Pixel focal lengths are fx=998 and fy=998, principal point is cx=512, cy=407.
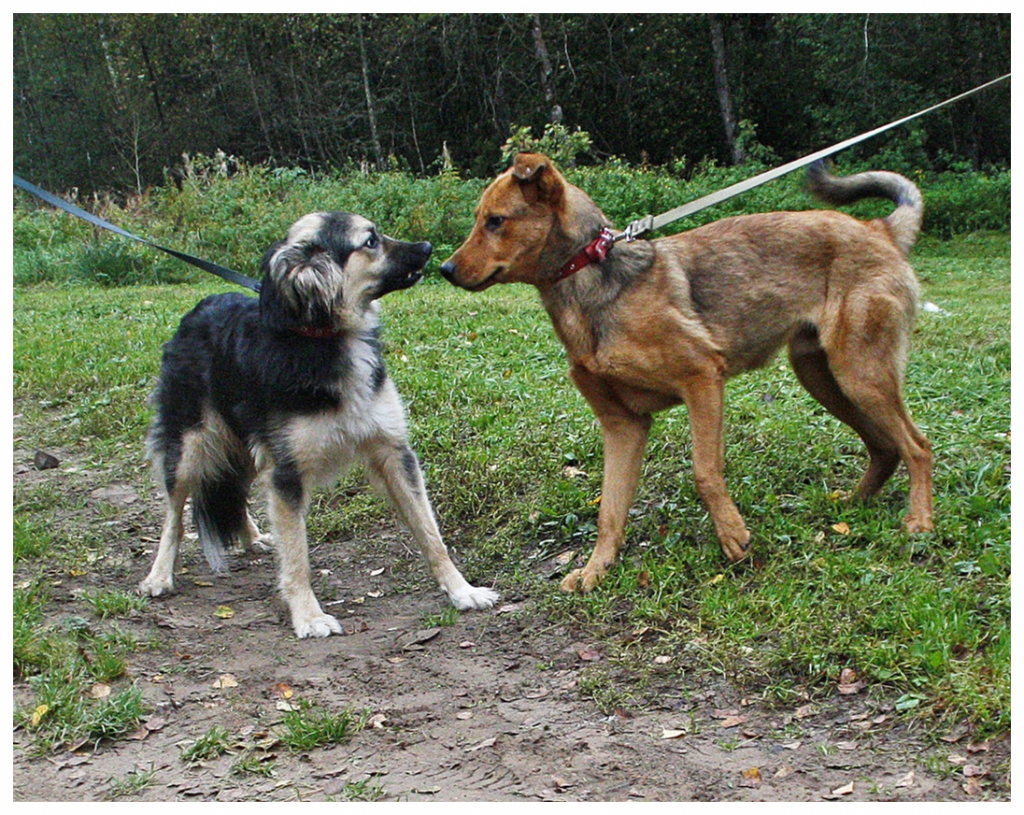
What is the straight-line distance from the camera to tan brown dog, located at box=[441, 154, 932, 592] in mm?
4418

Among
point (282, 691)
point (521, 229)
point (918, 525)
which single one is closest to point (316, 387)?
point (521, 229)

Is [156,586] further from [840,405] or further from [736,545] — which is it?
[840,405]

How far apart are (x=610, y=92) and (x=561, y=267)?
1629 centimetres

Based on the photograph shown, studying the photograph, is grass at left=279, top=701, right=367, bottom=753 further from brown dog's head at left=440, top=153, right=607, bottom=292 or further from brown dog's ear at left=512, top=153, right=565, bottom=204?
brown dog's ear at left=512, top=153, right=565, bottom=204

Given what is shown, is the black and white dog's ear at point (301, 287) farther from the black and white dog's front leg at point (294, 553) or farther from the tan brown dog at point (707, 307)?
the black and white dog's front leg at point (294, 553)

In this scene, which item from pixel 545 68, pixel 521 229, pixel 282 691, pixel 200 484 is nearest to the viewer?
pixel 282 691

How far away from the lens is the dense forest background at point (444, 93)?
58.0 ft

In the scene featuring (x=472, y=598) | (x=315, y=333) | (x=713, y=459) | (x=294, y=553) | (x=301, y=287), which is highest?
(x=301, y=287)

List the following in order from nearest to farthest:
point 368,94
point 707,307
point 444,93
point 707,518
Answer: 1. point 707,307
2. point 707,518
3. point 368,94
4. point 444,93

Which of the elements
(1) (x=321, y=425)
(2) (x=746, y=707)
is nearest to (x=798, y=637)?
(2) (x=746, y=707)

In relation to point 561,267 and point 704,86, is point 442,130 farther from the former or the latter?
point 561,267

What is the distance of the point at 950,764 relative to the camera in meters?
3.05

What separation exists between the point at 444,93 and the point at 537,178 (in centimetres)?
1702

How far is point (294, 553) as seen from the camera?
4668mm
